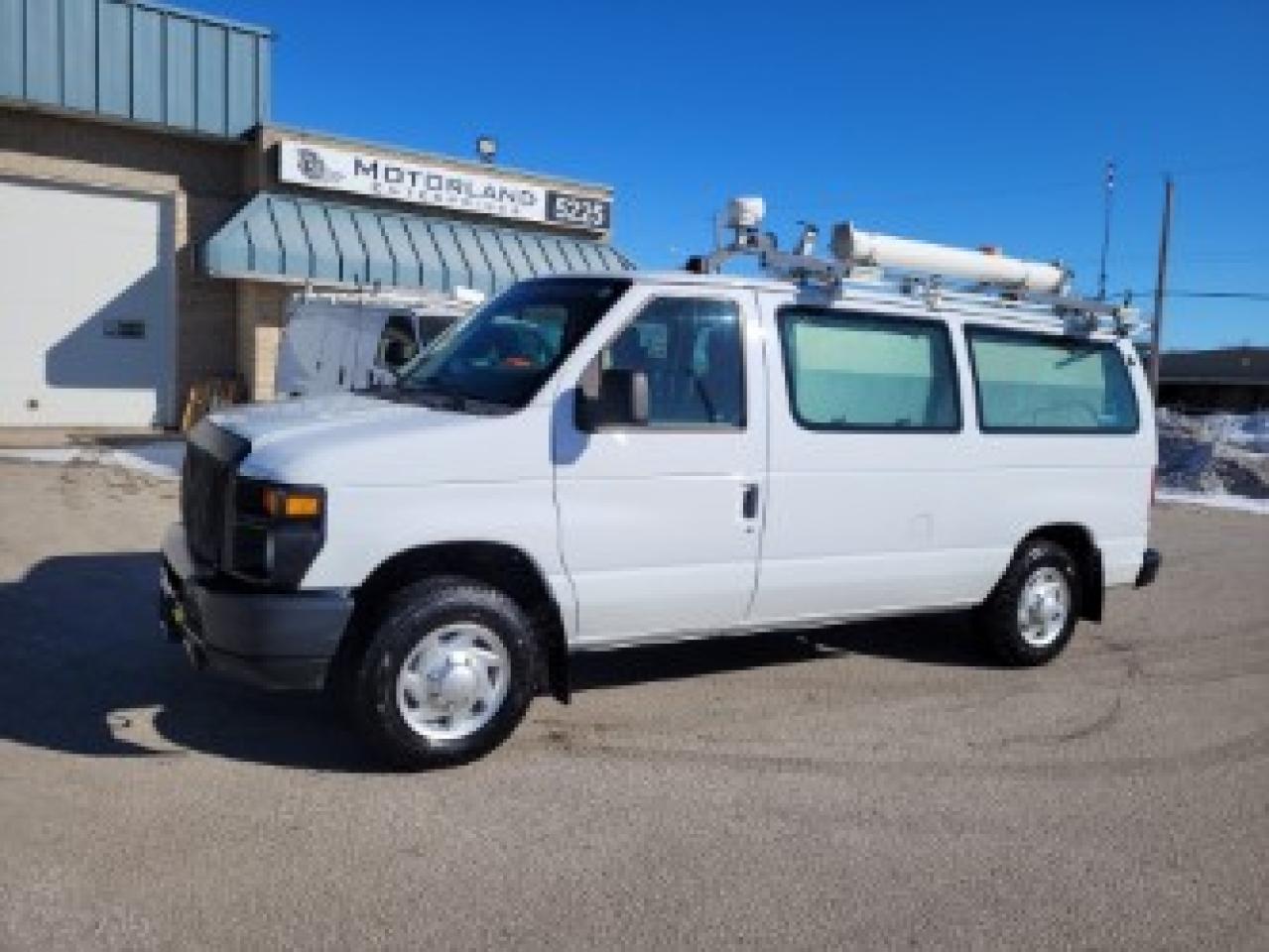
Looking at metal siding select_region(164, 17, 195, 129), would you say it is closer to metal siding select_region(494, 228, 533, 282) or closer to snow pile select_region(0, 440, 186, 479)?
metal siding select_region(494, 228, 533, 282)

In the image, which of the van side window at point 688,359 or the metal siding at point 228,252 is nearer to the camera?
the van side window at point 688,359

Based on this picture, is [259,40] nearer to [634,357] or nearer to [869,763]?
[634,357]

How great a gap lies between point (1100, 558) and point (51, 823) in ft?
18.9

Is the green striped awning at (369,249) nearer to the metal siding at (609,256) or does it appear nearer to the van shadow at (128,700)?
the metal siding at (609,256)

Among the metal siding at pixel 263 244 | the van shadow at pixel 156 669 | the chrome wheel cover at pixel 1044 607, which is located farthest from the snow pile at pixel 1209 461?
the metal siding at pixel 263 244

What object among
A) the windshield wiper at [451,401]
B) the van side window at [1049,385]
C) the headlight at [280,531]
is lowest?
the headlight at [280,531]

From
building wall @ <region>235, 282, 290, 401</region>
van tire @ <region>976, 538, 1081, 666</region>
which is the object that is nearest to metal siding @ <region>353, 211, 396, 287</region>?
building wall @ <region>235, 282, 290, 401</region>

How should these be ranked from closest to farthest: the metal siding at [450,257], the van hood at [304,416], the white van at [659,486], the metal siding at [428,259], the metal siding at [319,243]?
the white van at [659,486] → the van hood at [304,416] → the metal siding at [319,243] → the metal siding at [428,259] → the metal siding at [450,257]

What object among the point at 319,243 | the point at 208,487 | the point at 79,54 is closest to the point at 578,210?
the point at 319,243

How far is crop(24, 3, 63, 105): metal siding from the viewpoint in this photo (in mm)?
16703

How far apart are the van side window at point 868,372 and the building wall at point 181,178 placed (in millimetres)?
14959

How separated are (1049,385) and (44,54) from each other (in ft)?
51.8

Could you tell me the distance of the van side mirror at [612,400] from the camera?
4906 mm

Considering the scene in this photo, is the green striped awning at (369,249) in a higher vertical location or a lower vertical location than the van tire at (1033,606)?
higher
